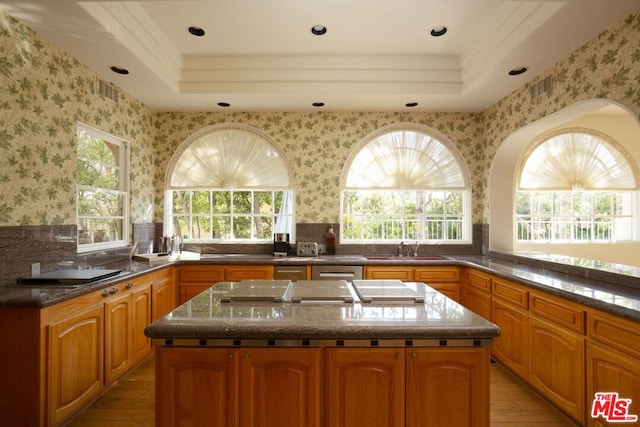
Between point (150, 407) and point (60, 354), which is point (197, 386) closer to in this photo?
point (60, 354)

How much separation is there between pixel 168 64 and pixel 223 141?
1.20 metres

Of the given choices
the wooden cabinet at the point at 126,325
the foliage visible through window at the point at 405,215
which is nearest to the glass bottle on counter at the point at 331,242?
the foliage visible through window at the point at 405,215

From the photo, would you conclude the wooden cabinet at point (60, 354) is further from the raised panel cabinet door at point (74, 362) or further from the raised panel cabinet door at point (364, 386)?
the raised panel cabinet door at point (364, 386)

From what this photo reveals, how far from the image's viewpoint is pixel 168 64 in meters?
3.29

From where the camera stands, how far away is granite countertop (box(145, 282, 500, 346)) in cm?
138

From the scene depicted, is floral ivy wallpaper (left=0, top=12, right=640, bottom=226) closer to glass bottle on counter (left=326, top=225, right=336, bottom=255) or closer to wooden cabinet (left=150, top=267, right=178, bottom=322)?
glass bottle on counter (left=326, top=225, right=336, bottom=255)

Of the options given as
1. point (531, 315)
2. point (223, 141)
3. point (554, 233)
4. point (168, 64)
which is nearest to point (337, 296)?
point (531, 315)

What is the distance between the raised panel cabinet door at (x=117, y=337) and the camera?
99.8 inches

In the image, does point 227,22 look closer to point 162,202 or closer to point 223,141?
point 223,141

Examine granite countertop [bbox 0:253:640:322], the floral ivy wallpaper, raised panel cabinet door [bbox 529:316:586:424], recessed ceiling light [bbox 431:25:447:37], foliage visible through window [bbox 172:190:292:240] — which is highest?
recessed ceiling light [bbox 431:25:447:37]

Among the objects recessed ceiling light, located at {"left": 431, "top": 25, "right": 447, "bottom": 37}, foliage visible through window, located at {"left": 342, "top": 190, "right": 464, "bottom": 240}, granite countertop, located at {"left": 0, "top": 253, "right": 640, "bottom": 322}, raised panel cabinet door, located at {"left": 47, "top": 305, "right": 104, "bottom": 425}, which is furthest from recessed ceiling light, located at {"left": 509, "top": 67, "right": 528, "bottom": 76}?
raised panel cabinet door, located at {"left": 47, "top": 305, "right": 104, "bottom": 425}

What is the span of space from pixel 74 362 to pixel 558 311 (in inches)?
125

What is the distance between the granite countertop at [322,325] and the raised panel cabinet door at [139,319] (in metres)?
1.62

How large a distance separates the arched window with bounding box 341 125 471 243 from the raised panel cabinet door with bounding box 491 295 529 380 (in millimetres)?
1535
